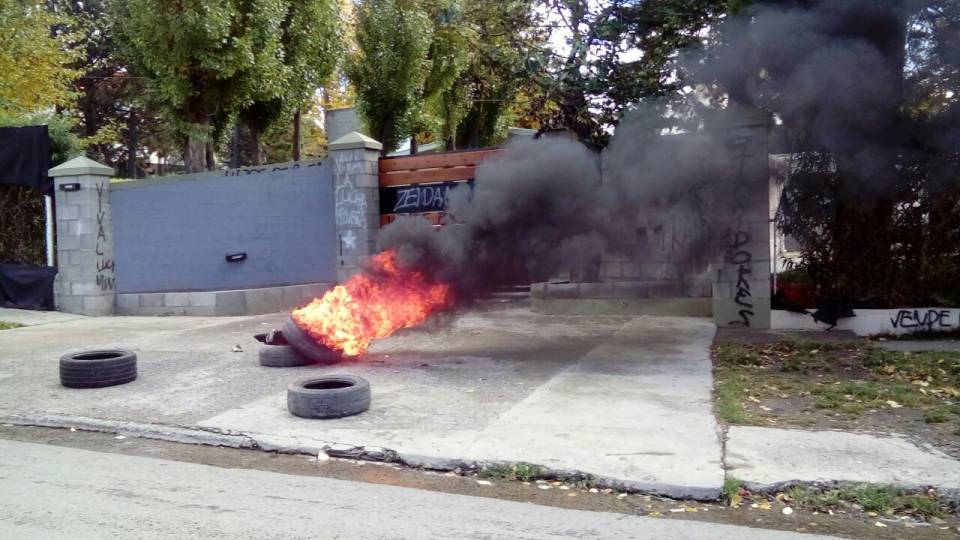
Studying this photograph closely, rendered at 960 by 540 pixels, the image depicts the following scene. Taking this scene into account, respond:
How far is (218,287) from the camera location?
11977 mm

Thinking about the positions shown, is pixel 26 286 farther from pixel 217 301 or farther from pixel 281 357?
pixel 281 357

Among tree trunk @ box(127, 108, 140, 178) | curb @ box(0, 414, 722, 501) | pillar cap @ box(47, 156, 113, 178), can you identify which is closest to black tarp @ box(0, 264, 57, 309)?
pillar cap @ box(47, 156, 113, 178)

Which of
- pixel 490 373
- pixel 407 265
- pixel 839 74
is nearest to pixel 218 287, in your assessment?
pixel 407 265

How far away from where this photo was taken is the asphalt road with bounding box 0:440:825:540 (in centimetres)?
361

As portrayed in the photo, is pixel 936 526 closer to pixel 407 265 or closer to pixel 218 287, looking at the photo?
pixel 407 265

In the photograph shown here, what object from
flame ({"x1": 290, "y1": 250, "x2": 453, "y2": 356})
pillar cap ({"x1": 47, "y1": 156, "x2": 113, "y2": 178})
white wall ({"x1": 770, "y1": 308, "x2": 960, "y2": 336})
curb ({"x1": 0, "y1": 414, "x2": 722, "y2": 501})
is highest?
pillar cap ({"x1": 47, "y1": 156, "x2": 113, "y2": 178})

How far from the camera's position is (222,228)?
11992mm

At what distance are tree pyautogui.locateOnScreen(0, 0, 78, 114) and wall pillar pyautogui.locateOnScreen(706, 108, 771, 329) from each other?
47.6 ft

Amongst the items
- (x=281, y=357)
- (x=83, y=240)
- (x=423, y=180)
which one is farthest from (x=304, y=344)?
(x=83, y=240)

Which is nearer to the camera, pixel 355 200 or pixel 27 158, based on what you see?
pixel 355 200

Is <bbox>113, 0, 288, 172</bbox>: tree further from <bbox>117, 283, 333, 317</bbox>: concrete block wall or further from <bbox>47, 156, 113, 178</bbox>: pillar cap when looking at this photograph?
<bbox>117, 283, 333, 317</bbox>: concrete block wall

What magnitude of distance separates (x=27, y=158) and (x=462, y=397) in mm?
10269

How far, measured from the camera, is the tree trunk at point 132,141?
28531 millimetres

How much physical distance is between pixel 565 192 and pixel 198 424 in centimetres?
430
